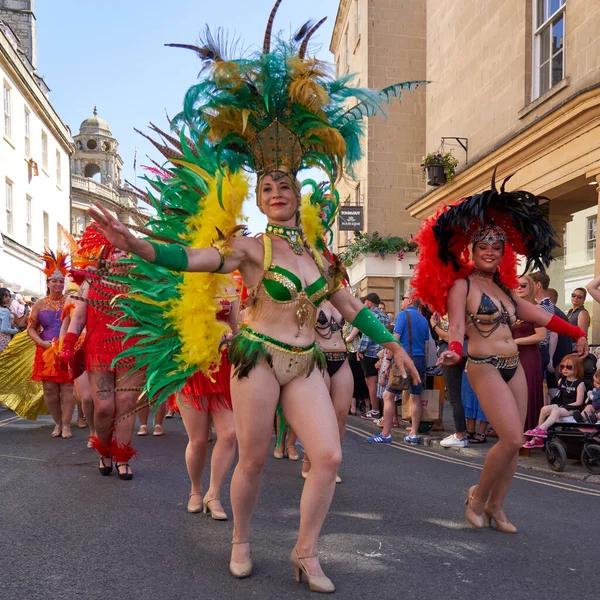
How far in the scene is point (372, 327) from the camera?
3693 millimetres

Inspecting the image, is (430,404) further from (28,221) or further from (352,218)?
(28,221)

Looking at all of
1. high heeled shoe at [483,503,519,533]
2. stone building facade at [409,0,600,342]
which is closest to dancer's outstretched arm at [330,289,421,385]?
high heeled shoe at [483,503,519,533]

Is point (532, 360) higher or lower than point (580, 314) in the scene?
lower

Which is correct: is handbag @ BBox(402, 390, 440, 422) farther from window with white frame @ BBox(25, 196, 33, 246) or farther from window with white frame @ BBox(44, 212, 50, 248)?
window with white frame @ BBox(44, 212, 50, 248)

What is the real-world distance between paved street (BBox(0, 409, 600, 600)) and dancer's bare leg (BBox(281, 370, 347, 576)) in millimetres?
266

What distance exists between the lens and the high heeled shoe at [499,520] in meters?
4.36

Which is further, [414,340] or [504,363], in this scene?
[414,340]

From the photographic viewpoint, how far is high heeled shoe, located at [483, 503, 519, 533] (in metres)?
4.36

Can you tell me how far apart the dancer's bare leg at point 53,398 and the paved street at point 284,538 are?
81.2 inches

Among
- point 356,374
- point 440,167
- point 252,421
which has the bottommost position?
point 356,374

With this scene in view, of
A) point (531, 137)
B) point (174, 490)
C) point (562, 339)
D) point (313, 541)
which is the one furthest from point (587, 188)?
point (313, 541)

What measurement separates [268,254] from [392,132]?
20281 millimetres

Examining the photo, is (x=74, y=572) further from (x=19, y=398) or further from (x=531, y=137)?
(x=531, y=137)

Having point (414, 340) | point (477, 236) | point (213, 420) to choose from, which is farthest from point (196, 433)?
point (414, 340)
